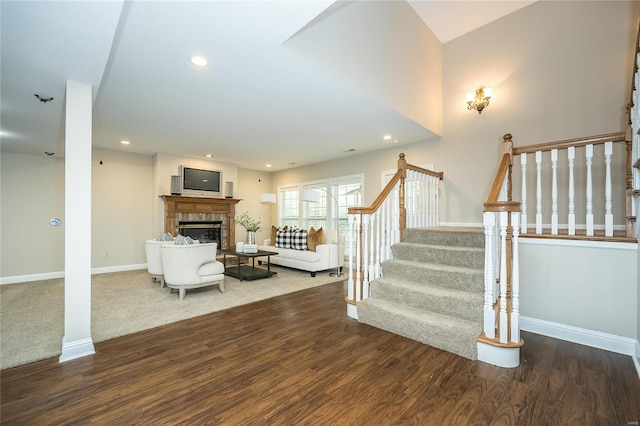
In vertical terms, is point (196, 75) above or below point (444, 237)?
above

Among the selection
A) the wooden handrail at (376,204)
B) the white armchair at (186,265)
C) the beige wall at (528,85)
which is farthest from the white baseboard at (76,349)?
the beige wall at (528,85)

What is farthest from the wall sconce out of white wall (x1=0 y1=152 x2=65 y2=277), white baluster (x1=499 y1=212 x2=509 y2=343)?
white wall (x1=0 y1=152 x2=65 y2=277)

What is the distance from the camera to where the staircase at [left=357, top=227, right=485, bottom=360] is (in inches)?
95.4

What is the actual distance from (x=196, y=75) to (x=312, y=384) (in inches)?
123

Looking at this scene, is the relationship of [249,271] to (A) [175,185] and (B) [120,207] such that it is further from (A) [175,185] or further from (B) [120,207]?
(B) [120,207]

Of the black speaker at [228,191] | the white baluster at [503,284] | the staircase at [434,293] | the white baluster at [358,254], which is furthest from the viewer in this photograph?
the black speaker at [228,191]

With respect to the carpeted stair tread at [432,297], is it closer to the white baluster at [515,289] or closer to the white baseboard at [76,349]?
the white baluster at [515,289]

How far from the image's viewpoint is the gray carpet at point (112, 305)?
255 cm

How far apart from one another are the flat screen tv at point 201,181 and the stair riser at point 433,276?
5.19 metres

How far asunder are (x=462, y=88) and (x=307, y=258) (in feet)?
13.7

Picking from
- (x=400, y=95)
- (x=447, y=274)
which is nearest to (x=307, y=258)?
(x=447, y=274)

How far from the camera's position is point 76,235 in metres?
2.34

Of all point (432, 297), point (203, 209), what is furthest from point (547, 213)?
point (203, 209)

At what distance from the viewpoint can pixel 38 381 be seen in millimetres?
1960
